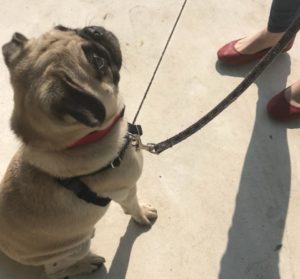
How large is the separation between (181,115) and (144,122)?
292 mm

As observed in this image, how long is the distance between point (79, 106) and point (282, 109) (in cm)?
192

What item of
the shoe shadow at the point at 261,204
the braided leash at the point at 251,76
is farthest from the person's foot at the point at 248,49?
the braided leash at the point at 251,76

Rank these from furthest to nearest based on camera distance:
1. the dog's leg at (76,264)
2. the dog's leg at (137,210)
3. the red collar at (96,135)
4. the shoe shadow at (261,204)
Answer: the shoe shadow at (261,204), the dog's leg at (137,210), the dog's leg at (76,264), the red collar at (96,135)

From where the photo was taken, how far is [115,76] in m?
1.99

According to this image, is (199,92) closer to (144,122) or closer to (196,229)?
(144,122)

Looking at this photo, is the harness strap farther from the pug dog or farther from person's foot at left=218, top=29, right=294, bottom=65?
person's foot at left=218, top=29, right=294, bottom=65

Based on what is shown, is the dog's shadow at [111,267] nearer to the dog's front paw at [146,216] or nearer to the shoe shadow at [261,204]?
the dog's front paw at [146,216]

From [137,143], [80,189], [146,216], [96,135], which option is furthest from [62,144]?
[146,216]

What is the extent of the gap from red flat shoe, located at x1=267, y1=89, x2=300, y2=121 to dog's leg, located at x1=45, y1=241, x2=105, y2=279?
163 cm

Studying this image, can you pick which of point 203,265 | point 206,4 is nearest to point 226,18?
point 206,4

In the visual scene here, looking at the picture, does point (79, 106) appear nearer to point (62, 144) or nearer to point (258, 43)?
point (62, 144)

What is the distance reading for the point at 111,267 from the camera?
2.74 meters

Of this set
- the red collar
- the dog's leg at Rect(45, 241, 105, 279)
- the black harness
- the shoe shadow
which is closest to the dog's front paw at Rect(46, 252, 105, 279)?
the dog's leg at Rect(45, 241, 105, 279)

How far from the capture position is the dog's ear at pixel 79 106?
1660mm
